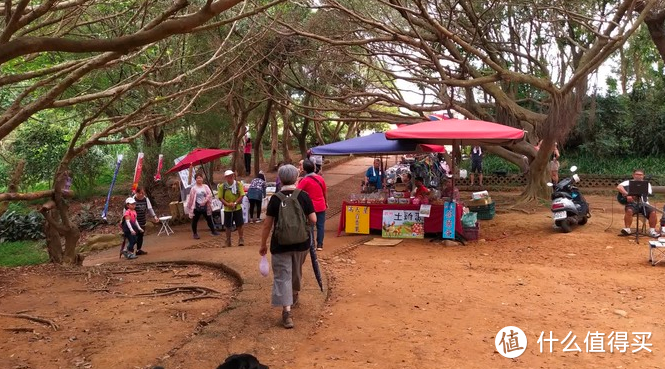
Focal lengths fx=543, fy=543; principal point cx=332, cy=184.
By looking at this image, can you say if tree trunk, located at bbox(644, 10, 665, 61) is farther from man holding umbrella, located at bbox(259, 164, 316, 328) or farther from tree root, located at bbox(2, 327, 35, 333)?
tree root, located at bbox(2, 327, 35, 333)

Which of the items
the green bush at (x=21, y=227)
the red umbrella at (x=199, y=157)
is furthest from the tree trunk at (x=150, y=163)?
the red umbrella at (x=199, y=157)

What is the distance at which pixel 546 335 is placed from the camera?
5059mm

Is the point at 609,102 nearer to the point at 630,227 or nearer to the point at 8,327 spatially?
the point at 630,227

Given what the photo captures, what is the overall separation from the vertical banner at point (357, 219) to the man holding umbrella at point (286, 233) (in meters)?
5.98

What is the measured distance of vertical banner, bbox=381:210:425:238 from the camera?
1091 centimetres

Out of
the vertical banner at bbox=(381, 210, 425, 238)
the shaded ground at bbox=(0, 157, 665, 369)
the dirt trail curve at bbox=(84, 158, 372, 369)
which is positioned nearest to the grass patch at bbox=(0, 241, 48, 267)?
the shaded ground at bbox=(0, 157, 665, 369)

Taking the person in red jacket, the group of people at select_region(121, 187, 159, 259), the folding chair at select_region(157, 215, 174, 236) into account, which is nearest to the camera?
the person in red jacket

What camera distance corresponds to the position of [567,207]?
428 inches

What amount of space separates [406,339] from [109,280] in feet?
16.0


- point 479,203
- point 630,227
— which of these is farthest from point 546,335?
point 479,203

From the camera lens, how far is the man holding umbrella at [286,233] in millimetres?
5223

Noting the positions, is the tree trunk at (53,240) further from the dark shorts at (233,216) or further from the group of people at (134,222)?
the dark shorts at (233,216)

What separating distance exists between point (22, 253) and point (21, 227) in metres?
3.08

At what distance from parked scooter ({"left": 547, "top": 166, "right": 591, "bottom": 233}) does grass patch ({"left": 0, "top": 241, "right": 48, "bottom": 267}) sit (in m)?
11.7
